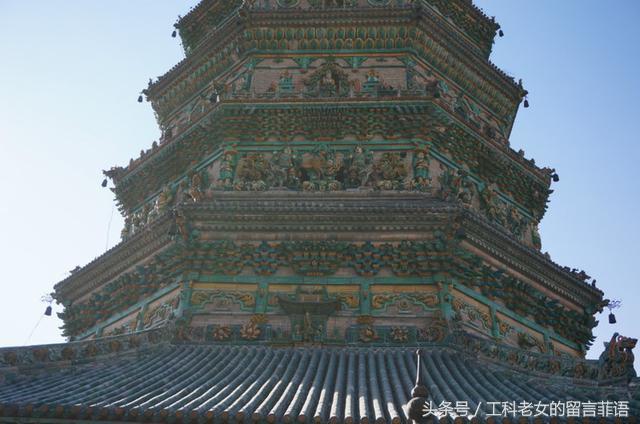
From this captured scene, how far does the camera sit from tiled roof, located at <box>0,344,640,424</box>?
7973mm

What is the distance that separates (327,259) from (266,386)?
383 cm

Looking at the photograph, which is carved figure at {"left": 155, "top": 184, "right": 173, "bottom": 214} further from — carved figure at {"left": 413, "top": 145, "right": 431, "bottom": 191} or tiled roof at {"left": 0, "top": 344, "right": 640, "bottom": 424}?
carved figure at {"left": 413, "top": 145, "right": 431, "bottom": 191}

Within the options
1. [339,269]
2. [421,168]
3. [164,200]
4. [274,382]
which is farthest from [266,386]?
[164,200]

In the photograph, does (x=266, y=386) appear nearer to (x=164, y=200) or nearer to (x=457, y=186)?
(x=457, y=186)

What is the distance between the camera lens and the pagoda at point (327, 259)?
9180mm

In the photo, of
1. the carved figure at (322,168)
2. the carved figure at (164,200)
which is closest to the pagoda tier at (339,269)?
the carved figure at (322,168)

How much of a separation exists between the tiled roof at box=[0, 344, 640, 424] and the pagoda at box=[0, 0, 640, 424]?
0.15 feet

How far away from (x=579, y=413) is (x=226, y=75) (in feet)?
41.7

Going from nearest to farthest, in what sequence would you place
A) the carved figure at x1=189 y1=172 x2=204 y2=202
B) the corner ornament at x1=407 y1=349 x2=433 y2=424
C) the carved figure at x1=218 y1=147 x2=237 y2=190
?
the corner ornament at x1=407 y1=349 x2=433 y2=424
the carved figure at x1=189 y1=172 x2=204 y2=202
the carved figure at x1=218 y1=147 x2=237 y2=190

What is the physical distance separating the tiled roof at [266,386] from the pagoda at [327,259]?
→ 1.8 inches

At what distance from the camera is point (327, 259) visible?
12.6 meters

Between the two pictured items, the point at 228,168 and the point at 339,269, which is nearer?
the point at 339,269

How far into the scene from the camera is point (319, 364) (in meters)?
10.4

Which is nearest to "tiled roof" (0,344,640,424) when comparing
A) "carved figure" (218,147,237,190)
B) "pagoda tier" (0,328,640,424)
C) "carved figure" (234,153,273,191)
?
"pagoda tier" (0,328,640,424)
